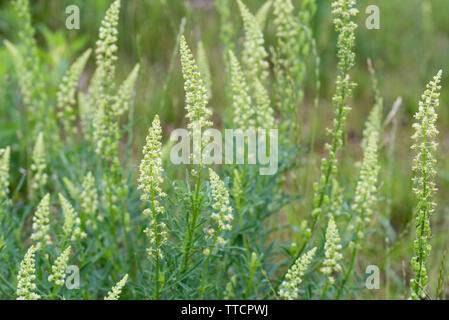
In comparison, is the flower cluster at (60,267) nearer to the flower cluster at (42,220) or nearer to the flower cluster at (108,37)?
the flower cluster at (42,220)

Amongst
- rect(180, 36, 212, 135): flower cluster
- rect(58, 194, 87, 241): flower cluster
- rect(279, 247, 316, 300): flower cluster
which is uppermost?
rect(180, 36, 212, 135): flower cluster

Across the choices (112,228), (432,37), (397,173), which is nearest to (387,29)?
(432,37)

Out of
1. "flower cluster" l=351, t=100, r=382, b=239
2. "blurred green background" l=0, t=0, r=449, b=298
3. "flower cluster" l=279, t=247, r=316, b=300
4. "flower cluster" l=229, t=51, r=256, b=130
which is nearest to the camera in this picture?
"flower cluster" l=279, t=247, r=316, b=300

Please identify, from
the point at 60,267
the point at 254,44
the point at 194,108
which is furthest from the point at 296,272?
the point at 254,44

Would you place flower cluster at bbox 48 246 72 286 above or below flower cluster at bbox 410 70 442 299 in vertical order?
below

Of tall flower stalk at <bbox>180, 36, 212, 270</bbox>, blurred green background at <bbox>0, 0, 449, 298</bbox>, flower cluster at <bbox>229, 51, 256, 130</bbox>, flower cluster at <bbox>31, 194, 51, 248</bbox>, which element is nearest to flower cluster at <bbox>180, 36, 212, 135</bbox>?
tall flower stalk at <bbox>180, 36, 212, 270</bbox>

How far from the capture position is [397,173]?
13.7ft

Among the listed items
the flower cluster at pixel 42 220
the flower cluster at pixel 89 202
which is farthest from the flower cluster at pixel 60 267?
the flower cluster at pixel 89 202

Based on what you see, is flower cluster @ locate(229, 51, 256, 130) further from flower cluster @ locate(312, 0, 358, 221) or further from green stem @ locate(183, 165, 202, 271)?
green stem @ locate(183, 165, 202, 271)

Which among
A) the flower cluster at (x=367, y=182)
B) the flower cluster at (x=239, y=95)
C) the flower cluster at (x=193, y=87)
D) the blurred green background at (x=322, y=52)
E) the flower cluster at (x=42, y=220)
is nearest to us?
the flower cluster at (x=193, y=87)

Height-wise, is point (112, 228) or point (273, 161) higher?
point (273, 161)

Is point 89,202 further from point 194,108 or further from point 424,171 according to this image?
point 424,171

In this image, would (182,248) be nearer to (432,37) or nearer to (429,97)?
(429,97)

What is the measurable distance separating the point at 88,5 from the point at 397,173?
3.40 metres
